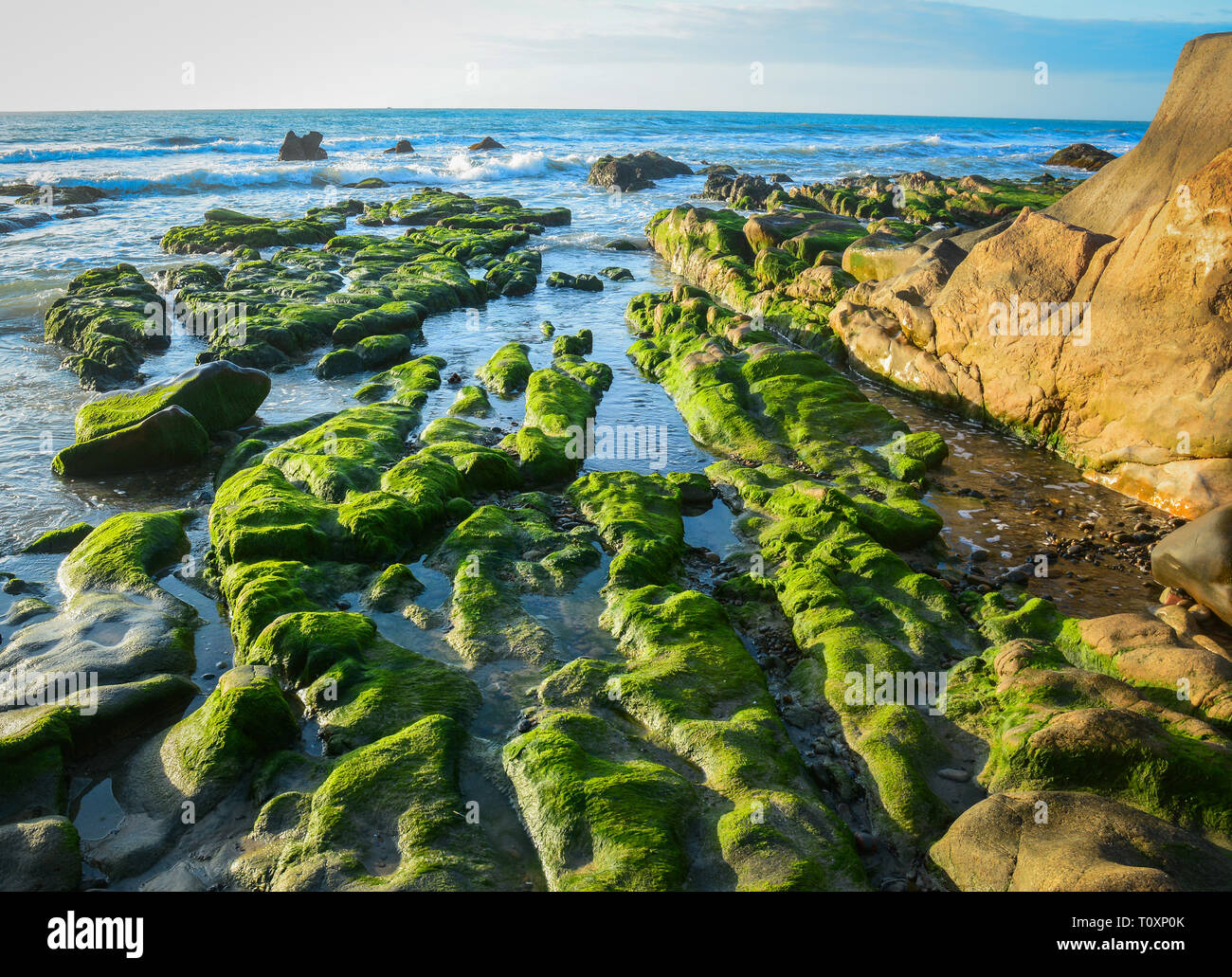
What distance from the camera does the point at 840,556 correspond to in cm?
1035

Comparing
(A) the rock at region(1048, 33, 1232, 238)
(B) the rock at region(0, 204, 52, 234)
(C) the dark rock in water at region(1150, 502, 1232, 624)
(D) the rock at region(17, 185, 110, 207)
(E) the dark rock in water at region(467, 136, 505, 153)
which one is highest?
(E) the dark rock in water at region(467, 136, 505, 153)

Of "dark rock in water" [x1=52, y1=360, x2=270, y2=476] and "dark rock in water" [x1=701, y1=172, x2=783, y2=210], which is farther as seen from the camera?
"dark rock in water" [x1=701, y1=172, x2=783, y2=210]

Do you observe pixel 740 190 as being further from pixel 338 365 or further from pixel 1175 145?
pixel 1175 145

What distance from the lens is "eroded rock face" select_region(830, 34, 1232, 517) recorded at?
12.0 metres

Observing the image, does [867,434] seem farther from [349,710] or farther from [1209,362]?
[349,710]

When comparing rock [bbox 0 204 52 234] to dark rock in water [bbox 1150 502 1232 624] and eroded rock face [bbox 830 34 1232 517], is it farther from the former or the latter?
dark rock in water [bbox 1150 502 1232 624]

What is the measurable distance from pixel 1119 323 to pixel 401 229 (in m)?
33.0

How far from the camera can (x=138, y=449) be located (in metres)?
13.7

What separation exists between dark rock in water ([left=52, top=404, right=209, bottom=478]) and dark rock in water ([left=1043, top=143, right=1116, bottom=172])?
77.0 metres

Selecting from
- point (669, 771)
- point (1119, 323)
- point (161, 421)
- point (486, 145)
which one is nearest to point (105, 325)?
point (161, 421)

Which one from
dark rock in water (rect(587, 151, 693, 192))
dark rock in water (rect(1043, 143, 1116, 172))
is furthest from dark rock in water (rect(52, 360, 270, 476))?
dark rock in water (rect(1043, 143, 1116, 172))

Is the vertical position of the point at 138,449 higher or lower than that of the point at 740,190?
lower

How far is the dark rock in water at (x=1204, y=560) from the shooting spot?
923cm

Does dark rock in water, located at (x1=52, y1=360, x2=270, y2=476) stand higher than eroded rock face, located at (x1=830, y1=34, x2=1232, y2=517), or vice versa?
eroded rock face, located at (x1=830, y1=34, x2=1232, y2=517)
